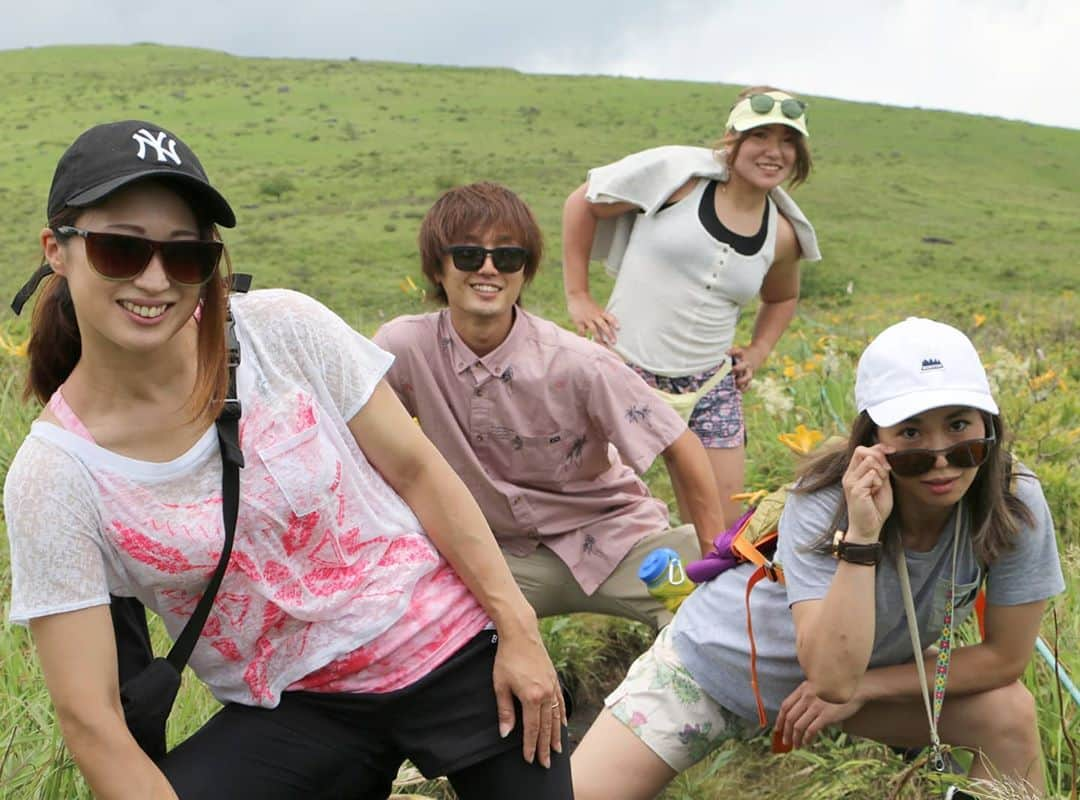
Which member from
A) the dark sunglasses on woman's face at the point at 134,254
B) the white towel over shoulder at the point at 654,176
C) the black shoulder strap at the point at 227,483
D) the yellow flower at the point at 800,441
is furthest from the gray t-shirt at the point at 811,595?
the white towel over shoulder at the point at 654,176

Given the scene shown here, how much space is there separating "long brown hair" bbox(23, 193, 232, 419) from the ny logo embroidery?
0.49 feet

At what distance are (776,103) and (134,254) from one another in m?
Answer: 2.84

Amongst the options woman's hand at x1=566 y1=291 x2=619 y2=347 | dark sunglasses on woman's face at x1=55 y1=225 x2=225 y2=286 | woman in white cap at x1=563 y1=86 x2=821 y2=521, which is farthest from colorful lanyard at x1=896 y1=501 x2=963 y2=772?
woman's hand at x1=566 y1=291 x2=619 y2=347

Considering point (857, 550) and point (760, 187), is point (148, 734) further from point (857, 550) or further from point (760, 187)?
point (760, 187)

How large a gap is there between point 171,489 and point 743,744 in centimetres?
199

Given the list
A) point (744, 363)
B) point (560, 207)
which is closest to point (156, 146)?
point (744, 363)

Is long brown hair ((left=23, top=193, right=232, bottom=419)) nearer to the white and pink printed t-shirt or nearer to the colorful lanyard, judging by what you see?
the white and pink printed t-shirt

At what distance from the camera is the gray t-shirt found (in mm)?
2668

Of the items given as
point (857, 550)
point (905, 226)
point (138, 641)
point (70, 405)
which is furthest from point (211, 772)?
point (905, 226)

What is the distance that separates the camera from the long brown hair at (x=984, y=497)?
8.54ft

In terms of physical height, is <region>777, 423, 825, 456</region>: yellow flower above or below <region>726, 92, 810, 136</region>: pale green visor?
below

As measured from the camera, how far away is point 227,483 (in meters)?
2.11

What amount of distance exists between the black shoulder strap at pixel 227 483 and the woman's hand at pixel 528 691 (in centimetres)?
55

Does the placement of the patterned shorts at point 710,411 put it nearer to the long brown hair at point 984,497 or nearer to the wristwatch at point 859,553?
the long brown hair at point 984,497
